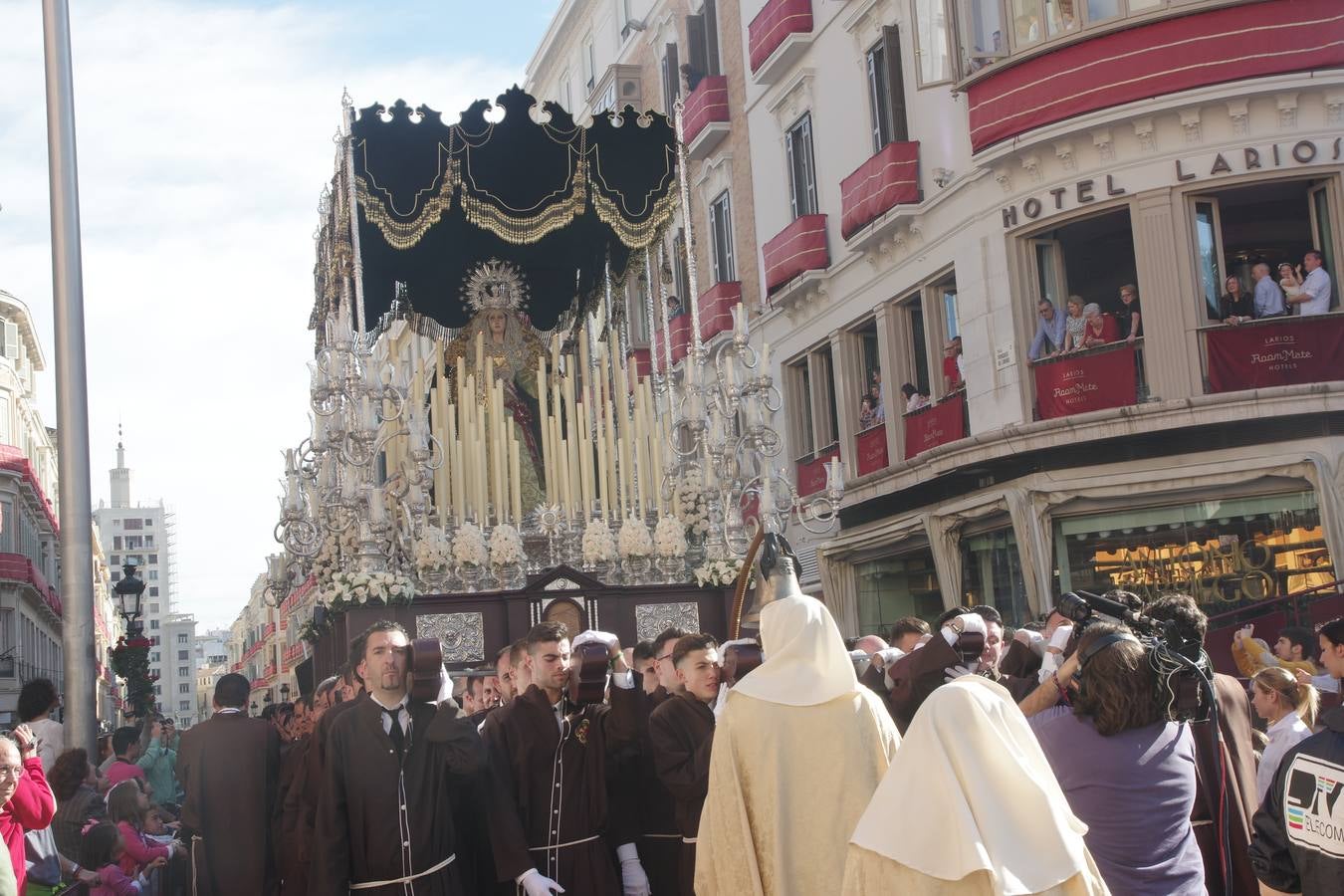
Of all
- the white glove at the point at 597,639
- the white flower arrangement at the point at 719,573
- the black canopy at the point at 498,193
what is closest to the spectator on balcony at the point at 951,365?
the black canopy at the point at 498,193

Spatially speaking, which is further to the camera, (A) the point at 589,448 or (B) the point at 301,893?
(A) the point at 589,448

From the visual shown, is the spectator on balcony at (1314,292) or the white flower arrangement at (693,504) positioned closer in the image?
the white flower arrangement at (693,504)

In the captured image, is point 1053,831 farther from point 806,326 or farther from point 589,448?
point 806,326

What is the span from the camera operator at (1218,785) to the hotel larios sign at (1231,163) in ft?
37.5

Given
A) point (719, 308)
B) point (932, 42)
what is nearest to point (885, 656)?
point (932, 42)

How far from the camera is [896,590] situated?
71.1ft

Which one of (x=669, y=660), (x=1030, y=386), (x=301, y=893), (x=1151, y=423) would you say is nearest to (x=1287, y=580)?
(x=1151, y=423)

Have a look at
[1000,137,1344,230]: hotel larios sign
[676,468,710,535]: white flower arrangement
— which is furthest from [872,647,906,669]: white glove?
[1000,137,1344,230]: hotel larios sign

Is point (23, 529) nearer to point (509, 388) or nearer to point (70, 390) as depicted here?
point (509, 388)

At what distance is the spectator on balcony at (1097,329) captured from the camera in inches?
647

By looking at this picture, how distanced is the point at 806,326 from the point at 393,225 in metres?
10.4

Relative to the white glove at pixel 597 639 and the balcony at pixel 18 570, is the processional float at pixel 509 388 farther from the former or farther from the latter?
the balcony at pixel 18 570

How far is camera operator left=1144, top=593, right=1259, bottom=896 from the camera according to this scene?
5164 millimetres

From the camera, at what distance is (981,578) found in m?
18.9
